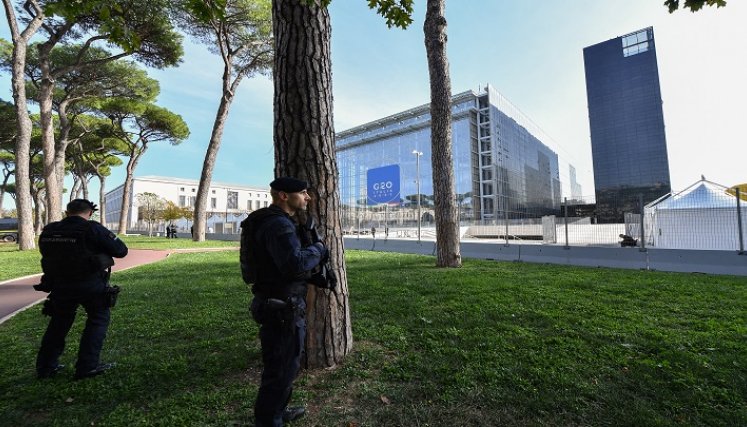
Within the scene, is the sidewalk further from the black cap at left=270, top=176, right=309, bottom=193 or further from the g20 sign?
the g20 sign

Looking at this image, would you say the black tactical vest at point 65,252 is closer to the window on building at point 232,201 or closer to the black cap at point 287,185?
the black cap at point 287,185

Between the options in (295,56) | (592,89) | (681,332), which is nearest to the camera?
(295,56)

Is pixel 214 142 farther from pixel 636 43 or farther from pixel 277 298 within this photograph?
pixel 636 43

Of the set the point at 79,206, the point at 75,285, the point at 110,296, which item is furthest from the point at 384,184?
the point at 75,285

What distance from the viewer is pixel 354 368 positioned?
3061 mm

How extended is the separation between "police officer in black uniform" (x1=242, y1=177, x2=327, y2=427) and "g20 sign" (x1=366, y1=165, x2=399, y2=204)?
612 inches

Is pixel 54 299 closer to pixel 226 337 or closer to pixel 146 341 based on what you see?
pixel 146 341

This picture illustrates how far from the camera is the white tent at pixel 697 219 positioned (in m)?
9.16

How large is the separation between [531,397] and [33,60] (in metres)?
30.1

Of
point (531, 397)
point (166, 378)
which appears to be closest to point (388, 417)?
point (531, 397)

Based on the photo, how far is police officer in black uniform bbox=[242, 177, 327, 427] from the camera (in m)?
2.10

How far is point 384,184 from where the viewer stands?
1808 centimetres

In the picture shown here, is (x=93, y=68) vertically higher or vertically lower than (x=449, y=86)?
higher

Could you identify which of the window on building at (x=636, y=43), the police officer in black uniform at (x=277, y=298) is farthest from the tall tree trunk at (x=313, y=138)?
the window on building at (x=636, y=43)
